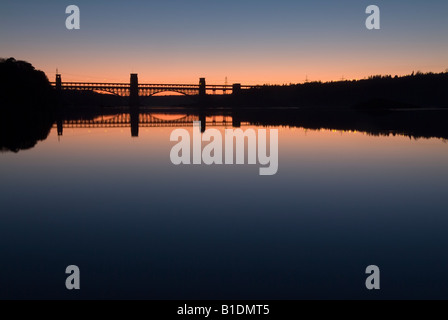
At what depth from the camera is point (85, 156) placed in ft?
60.5

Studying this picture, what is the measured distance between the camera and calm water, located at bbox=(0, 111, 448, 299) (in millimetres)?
5531

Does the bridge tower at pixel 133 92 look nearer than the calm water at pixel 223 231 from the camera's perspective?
No

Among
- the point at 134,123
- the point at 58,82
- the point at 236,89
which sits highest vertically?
the point at 236,89

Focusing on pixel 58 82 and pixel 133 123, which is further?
pixel 58 82

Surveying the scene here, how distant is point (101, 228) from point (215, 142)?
16913 millimetres

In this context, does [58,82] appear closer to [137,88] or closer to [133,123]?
[137,88]

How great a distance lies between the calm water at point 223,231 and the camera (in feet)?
18.1

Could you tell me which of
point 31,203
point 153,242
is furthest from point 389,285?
point 31,203

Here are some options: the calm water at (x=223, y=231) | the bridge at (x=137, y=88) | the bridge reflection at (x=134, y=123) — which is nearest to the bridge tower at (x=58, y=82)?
the bridge at (x=137, y=88)

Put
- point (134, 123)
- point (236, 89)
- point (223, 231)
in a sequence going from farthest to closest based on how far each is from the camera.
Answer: point (236, 89), point (134, 123), point (223, 231)

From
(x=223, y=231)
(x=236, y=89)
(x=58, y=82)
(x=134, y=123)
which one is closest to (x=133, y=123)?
(x=134, y=123)

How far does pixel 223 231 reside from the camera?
7676 mm

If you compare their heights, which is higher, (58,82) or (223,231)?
(58,82)

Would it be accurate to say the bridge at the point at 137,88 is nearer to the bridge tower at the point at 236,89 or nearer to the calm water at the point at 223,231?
the bridge tower at the point at 236,89
